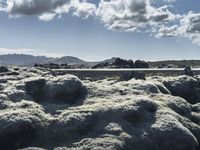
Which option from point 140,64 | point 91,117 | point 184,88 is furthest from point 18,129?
point 140,64

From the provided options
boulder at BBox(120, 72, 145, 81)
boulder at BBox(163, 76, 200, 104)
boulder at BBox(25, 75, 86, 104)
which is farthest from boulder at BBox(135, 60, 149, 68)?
boulder at BBox(25, 75, 86, 104)

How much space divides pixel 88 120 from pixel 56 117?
208cm

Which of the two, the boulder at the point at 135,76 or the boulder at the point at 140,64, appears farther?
the boulder at the point at 140,64

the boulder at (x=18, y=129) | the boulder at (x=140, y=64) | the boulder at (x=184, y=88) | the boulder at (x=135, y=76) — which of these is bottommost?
the boulder at (x=140, y=64)

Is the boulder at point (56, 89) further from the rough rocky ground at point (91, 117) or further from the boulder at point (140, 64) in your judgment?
the boulder at point (140, 64)

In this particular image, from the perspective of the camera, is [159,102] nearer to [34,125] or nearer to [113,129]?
[113,129]

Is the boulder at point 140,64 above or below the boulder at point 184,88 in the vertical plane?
below

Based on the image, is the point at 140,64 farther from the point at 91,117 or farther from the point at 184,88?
the point at 91,117

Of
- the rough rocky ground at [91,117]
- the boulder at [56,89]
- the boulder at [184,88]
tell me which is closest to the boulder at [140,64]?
the boulder at [184,88]

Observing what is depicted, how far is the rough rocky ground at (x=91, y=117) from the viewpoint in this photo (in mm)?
26766

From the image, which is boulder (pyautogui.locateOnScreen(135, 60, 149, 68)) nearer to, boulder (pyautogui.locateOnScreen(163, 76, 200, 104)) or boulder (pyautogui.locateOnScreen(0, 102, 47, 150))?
boulder (pyautogui.locateOnScreen(163, 76, 200, 104))

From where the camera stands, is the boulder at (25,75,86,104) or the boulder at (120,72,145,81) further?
the boulder at (120,72,145,81)

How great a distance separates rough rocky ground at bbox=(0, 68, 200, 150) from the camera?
26.8 metres

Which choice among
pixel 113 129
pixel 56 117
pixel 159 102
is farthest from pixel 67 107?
pixel 159 102
